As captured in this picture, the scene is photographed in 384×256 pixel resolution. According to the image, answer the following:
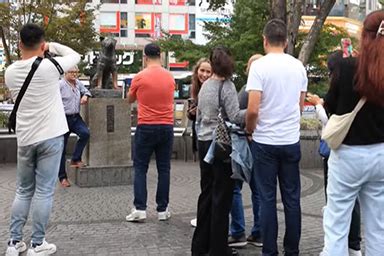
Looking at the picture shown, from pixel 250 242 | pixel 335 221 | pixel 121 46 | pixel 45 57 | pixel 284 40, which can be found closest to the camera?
pixel 335 221

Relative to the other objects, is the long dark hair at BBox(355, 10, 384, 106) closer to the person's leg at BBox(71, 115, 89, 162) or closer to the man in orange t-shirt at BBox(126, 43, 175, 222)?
the man in orange t-shirt at BBox(126, 43, 175, 222)

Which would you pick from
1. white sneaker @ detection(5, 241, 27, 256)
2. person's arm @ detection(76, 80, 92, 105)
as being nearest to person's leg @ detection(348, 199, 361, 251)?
white sneaker @ detection(5, 241, 27, 256)

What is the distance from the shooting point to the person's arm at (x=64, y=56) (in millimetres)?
4926

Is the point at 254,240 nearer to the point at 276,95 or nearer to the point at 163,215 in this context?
the point at 163,215

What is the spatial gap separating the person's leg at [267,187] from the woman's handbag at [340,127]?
801mm

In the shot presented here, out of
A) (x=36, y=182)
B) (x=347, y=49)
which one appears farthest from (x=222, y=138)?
(x=36, y=182)

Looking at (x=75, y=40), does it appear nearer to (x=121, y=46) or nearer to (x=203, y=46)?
(x=203, y=46)

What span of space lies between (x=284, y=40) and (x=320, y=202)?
3534 mm

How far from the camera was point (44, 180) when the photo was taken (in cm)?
494

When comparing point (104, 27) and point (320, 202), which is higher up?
point (104, 27)

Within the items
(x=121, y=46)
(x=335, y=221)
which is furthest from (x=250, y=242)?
(x=121, y=46)

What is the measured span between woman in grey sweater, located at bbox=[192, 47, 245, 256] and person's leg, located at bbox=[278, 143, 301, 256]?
1.45ft

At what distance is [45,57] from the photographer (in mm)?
4934

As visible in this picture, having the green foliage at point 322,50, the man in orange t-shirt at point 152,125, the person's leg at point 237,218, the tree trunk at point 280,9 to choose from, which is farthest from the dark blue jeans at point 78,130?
the green foliage at point 322,50
